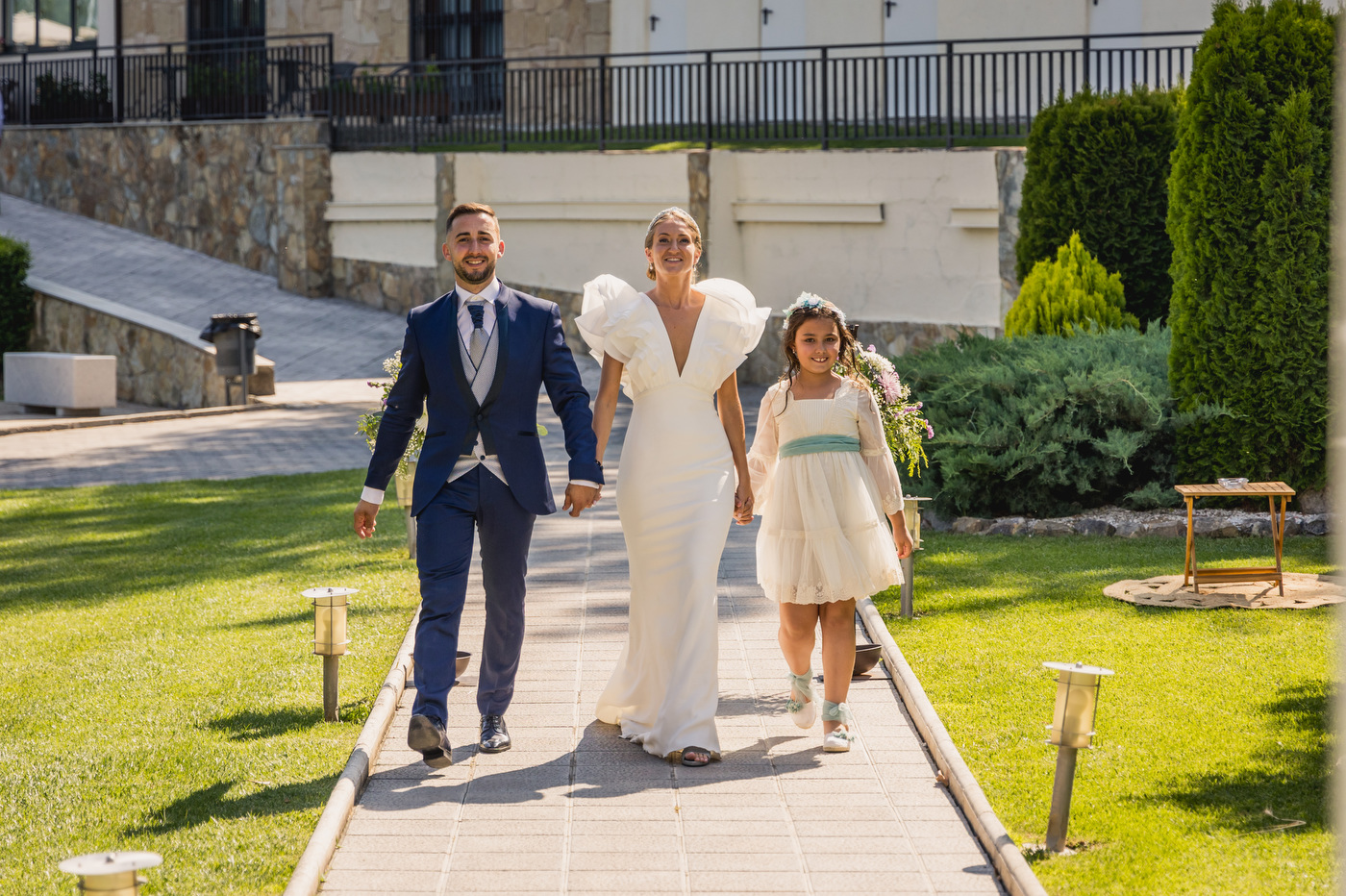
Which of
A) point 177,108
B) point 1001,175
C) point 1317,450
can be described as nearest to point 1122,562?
point 1317,450

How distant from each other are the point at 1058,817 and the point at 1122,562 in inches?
193

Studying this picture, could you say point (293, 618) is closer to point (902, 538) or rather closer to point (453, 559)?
point (453, 559)

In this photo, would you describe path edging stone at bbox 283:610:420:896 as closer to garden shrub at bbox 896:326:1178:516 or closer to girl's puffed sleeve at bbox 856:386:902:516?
girl's puffed sleeve at bbox 856:386:902:516

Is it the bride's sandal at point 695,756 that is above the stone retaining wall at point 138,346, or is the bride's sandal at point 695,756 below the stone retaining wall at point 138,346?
below

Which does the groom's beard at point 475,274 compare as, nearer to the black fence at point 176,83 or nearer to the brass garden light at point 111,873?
the brass garden light at point 111,873

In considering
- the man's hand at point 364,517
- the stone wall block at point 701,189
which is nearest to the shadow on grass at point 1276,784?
the man's hand at point 364,517

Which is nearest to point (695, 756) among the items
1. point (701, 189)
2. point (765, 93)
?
point (765, 93)

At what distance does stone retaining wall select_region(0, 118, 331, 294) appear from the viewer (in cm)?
2427

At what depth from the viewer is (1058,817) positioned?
4.51 metres

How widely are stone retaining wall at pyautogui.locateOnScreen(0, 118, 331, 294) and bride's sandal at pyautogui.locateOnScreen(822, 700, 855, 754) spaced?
66.4 feet

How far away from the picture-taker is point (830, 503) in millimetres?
5688

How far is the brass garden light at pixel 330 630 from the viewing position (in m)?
5.85

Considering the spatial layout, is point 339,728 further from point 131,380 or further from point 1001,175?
point 131,380

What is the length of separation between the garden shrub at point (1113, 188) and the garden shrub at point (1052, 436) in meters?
3.50
